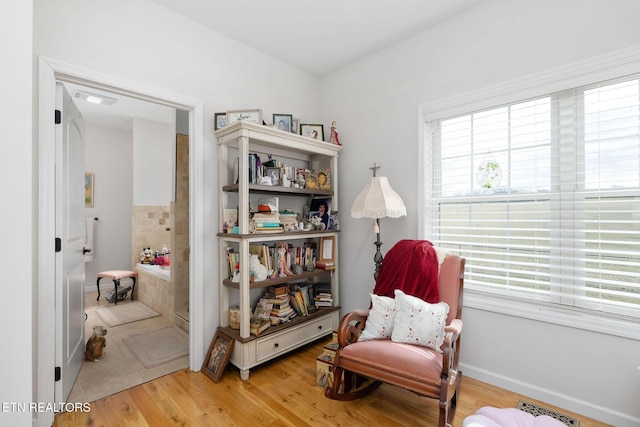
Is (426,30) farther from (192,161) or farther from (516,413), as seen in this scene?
(516,413)

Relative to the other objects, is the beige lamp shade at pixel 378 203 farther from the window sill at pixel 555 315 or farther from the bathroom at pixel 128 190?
the bathroom at pixel 128 190

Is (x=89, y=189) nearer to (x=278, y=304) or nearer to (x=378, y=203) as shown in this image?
(x=278, y=304)

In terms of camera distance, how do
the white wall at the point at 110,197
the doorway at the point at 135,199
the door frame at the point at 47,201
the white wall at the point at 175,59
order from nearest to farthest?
1. the door frame at the point at 47,201
2. the white wall at the point at 175,59
3. the doorway at the point at 135,199
4. the white wall at the point at 110,197

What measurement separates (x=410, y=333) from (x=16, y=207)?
6.88ft

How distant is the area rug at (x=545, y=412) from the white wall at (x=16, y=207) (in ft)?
8.71

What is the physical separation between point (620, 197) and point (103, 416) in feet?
11.6

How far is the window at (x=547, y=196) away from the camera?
1.86 m

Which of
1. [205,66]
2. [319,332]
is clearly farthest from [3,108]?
[319,332]

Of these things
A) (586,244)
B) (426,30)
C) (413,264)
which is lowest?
(413,264)

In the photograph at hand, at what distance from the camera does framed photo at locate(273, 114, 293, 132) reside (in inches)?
119

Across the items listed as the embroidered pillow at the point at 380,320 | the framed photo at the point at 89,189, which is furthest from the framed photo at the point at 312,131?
the framed photo at the point at 89,189

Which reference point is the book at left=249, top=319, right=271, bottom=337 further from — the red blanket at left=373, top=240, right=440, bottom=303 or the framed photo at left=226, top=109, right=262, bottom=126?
the framed photo at left=226, top=109, right=262, bottom=126

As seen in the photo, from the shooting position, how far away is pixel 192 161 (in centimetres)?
253

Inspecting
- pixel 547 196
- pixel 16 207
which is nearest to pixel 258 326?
pixel 16 207
